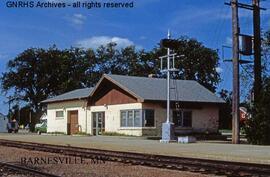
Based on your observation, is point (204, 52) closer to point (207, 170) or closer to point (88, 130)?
point (88, 130)

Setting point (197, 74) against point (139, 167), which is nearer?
point (139, 167)

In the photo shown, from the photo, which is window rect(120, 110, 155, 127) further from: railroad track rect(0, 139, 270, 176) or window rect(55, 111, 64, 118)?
railroad track rect(0, 139, 270, 176)

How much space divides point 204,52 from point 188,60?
105 inches

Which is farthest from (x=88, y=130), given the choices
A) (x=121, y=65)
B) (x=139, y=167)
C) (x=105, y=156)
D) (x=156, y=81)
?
(x=121, y=65)

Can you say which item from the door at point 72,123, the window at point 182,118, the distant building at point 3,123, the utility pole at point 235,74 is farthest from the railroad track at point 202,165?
the distant building at point 3,123

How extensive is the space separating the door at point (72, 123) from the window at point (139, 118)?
8228mm

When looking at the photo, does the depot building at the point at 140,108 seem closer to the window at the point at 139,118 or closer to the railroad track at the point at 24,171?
the window at the point at 139,118

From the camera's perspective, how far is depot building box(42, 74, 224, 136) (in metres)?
38.2

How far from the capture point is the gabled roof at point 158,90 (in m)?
38.7

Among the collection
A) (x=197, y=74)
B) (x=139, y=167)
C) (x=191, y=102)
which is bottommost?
(x=139, y=167)

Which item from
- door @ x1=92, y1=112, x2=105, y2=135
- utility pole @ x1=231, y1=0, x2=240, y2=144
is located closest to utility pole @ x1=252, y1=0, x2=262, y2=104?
utility pole @ x1=231, y1=0, x2=240, y2=144

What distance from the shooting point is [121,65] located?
77312mm

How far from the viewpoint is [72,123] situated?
47594 millimetres

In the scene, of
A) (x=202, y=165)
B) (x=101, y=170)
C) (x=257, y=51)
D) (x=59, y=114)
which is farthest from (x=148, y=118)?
(x=101, y=170)
